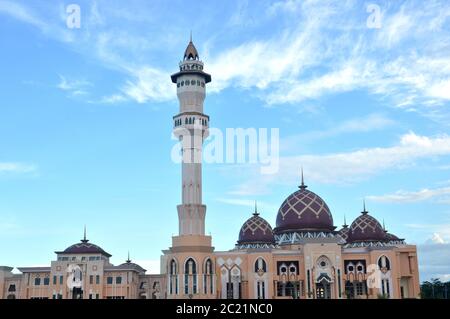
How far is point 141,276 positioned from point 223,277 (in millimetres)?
9931

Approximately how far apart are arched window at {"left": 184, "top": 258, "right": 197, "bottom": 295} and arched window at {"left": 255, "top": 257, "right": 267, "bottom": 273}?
6.46 m

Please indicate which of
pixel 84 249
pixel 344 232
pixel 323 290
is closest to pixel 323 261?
pixel 323 290

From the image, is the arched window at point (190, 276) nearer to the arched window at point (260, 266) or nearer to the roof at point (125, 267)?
the arched window at point (260, 266)

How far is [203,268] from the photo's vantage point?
185 ft

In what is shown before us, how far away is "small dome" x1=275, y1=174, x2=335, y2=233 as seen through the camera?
6388cm

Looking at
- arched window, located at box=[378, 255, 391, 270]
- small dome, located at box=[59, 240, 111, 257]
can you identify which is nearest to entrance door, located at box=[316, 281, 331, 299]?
arched window, located at box=[378, 255, 391, 270]

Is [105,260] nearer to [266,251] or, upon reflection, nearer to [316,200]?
[266,251]

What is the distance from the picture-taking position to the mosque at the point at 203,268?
56.7 m

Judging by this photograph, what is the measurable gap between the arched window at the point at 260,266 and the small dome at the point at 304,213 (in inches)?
295

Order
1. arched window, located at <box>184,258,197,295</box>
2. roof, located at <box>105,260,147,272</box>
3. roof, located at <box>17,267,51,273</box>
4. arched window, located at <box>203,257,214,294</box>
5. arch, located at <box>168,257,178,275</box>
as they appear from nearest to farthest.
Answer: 1. arched window, located at <box>184,258,197,295</box>
2. arched window, located at <box>203,257,214,294</box>
3. arch, located at <box>168,257,178,275</box>
4. roof, located at <box>105,260,147,272</box>
5. roof, located at <box>17,267,51,273</box>

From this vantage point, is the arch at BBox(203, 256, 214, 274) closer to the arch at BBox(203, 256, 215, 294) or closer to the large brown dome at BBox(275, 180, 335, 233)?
the arch at BBox(203, 256, 215, 294)

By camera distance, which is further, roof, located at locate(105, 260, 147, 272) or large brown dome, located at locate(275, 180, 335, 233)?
large brown dome, located at locate(275, 180, 335, 233)

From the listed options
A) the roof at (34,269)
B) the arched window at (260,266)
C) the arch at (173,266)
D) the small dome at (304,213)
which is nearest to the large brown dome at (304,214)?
the small dome at (304,213)
